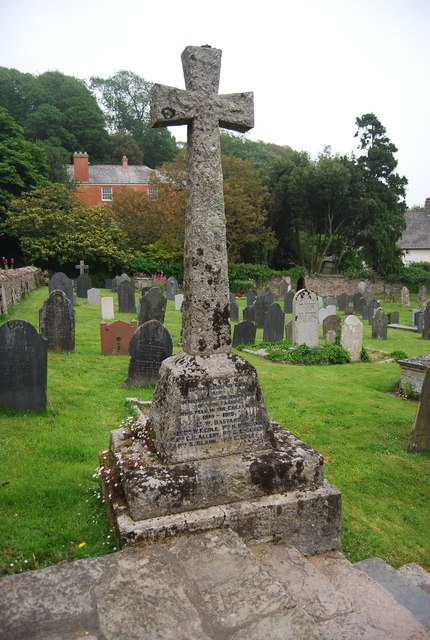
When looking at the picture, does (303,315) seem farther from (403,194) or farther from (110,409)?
(403,194)

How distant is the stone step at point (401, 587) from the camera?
3.05 meters

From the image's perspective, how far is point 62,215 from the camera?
28922mm

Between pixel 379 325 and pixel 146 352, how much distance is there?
1102 cm

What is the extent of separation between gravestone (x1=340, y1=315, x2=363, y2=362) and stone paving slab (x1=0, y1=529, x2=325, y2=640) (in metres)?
10.4

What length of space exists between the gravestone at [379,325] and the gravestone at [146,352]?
10614 millimetres

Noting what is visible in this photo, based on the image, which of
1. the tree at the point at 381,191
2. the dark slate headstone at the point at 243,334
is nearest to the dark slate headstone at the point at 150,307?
the dark slate headstone at the point at 243,334

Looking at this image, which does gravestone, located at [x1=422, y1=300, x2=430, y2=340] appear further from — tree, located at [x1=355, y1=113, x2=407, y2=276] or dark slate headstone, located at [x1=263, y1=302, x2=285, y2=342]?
tree, located at [x1=355, y1=113, x2=407, y2=276]

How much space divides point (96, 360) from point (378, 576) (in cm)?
786

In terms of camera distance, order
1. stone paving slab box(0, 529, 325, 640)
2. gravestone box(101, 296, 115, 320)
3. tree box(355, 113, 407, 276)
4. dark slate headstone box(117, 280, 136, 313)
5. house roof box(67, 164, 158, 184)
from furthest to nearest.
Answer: house roof box(67, 164, 158, 184)
tree box(355, 113, 407, 276)
dark slate headstone box(117, 280, 136, 313)
gravestone box(101, 296, 115, 320)
stone paving slab box(0, 529, 325, 640)

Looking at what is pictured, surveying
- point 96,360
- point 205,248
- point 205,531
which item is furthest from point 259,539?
point 96,360

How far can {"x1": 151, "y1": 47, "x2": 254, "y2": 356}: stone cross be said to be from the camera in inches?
140

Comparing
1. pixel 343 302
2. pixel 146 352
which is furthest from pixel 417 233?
pixel 146 352

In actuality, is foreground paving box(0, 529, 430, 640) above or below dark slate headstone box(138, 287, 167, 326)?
below

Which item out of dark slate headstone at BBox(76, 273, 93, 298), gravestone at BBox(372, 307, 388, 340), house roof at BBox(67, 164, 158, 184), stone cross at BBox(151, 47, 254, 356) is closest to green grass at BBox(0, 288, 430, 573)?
stone cross at BBox(151, 47, 254, 356)
